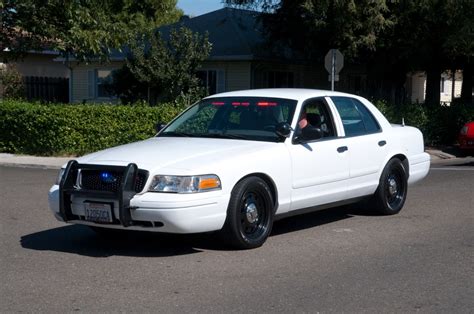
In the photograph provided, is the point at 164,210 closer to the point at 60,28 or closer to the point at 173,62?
the point at 60,28

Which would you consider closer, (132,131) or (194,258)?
(194,258)

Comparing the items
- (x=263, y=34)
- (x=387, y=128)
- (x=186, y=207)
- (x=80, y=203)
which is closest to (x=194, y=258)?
(x=186, y=207)

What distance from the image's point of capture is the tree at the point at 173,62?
22.0 meters

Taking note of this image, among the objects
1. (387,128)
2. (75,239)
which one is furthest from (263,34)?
(75,239)

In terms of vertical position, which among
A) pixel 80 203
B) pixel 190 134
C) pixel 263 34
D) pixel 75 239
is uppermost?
pixel 263 34

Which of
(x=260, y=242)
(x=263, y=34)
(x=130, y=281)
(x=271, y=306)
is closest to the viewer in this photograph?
(x=271, y=306)

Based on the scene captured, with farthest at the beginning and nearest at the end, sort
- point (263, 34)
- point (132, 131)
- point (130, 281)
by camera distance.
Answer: point (263, 34) < point (132, 131) < point (130, 281)

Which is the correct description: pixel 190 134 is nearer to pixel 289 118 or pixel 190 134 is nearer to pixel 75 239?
pixel 289 118

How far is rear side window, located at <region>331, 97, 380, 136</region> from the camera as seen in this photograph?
29.3 ft

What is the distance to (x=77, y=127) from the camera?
1817cm

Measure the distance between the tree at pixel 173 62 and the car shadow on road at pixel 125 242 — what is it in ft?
44.0

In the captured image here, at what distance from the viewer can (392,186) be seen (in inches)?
378

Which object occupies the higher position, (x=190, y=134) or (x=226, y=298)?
(x=190, y=134)

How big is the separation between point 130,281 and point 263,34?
1975 centimetres
